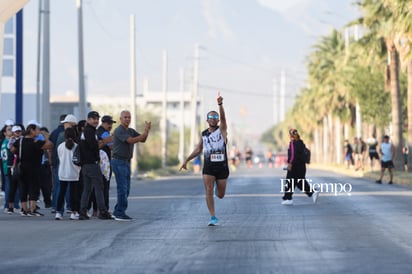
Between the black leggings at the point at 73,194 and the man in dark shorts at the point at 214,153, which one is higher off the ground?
the man in dark shorts at the point at 214,153

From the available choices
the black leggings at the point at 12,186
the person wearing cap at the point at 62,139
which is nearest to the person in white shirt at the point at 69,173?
the person wearing cap at the point at 62,139

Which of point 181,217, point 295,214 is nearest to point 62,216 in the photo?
point 181,217

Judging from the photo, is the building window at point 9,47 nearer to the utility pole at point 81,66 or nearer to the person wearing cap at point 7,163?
the utility pole at point 81,66

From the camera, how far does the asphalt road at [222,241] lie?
39.4 ft

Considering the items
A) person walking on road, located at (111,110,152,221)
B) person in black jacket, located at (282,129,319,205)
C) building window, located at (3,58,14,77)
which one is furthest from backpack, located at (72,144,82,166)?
building window, located at (3,58,14,77)

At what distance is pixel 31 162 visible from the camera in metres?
21.5

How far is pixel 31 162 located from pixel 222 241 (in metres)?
7.45

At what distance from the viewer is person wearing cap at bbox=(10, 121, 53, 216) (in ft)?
70.0

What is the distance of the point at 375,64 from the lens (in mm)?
56781

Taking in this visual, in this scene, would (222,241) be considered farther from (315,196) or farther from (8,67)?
(8,67)

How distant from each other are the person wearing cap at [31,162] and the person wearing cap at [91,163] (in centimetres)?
175

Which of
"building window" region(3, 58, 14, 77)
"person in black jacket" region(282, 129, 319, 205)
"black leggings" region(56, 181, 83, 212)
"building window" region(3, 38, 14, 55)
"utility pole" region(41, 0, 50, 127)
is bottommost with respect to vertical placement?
"black leggings" region(56, 181, 83, 212)

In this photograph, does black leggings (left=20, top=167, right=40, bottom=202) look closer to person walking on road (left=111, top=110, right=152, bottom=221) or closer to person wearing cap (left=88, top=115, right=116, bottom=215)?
person wearing cap (left=88, top=115, right=116, bottom=215)

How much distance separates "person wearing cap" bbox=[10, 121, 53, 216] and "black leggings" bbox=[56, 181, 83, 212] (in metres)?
1.19
